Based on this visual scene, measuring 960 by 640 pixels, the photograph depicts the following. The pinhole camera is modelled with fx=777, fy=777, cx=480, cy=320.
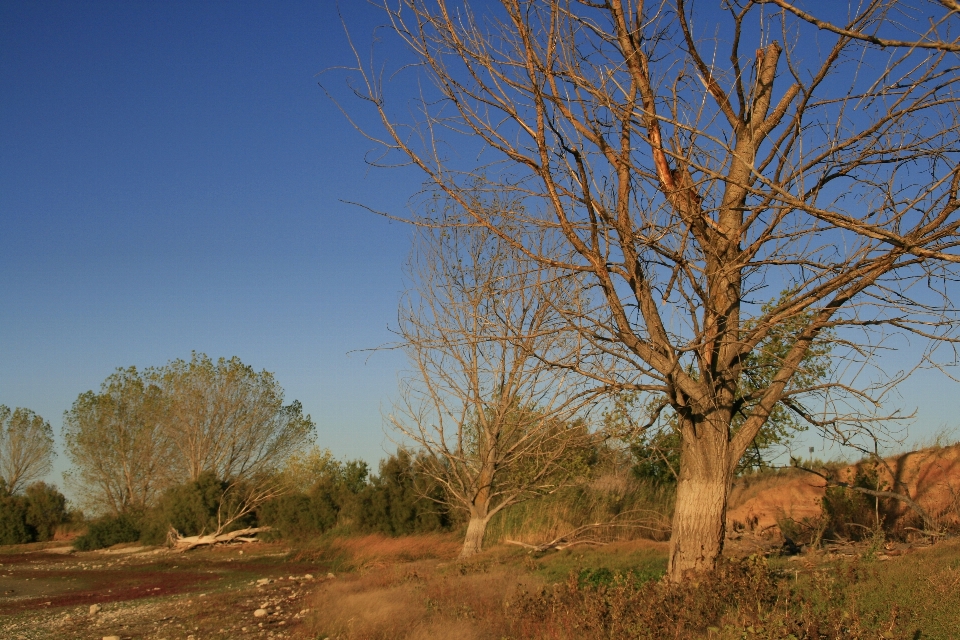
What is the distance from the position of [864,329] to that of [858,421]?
0.73m

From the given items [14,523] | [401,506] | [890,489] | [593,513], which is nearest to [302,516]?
[401,506]

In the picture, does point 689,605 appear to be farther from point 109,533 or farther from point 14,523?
point 14,523

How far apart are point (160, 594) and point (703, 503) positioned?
1332cm

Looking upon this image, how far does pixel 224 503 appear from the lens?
31141mm

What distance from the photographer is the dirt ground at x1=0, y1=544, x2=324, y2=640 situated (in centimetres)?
1087

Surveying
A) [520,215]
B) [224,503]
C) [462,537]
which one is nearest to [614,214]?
[520,215]

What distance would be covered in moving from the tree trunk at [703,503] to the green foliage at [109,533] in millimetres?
31509

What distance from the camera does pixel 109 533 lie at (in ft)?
106

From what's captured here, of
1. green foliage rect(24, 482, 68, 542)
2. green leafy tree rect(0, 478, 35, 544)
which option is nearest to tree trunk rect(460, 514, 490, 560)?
green leafy tree rect(0, 478, 35, 544)

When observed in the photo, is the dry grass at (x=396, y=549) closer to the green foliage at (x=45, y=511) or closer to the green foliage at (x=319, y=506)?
the green foliage at (x=319, y=506)

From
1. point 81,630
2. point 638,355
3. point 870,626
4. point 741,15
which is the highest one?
point 741,15

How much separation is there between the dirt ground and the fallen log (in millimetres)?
600

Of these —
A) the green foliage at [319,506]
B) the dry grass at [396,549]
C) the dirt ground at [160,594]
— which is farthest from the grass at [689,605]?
the green foliage at [319,506]

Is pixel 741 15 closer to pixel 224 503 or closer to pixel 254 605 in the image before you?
pixel 254 605
